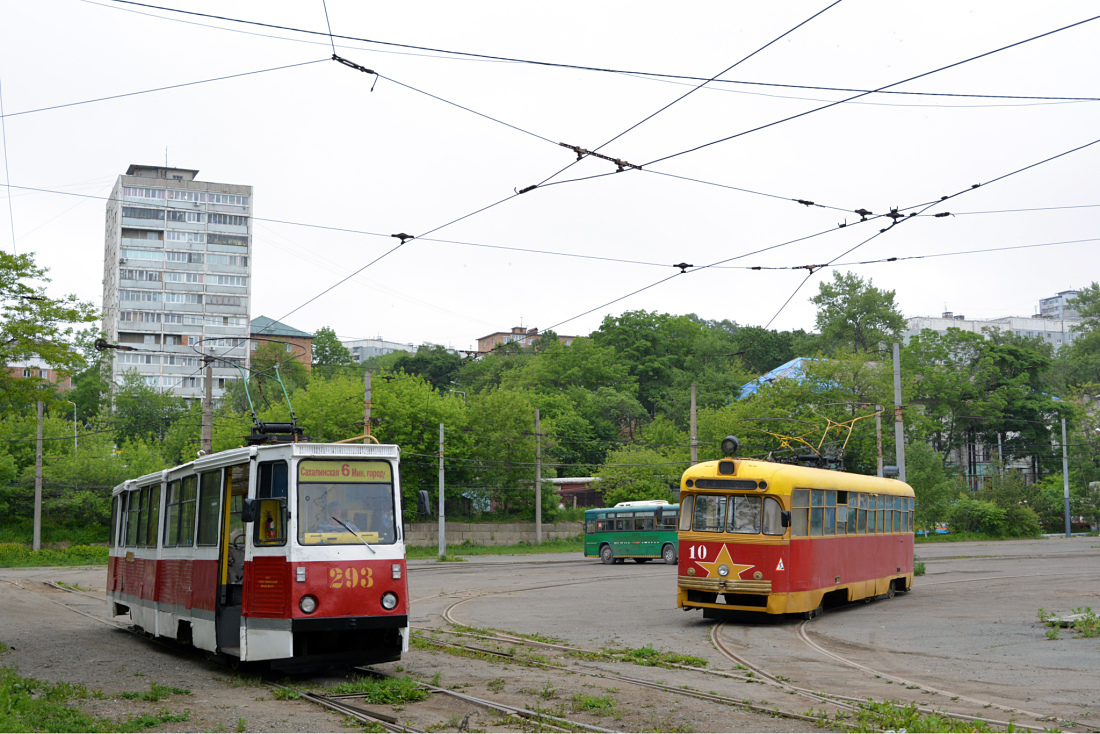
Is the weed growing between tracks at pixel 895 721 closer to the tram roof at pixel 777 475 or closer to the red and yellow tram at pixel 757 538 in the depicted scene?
the red and yellow tram at pixel 757 538

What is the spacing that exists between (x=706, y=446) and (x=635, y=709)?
5407 cm

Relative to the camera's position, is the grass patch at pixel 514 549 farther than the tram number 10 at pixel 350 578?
Yes

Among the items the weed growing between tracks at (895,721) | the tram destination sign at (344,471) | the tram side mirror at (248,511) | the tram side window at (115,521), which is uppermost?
the tram destination sign at (344,471)

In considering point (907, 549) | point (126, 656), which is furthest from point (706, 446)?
point (126, 656)

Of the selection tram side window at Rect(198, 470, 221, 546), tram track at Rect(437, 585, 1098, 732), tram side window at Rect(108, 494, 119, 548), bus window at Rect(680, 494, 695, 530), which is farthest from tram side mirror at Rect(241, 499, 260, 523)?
bus window at Rect(680, 494, 695, 530)

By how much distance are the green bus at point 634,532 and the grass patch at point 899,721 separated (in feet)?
110

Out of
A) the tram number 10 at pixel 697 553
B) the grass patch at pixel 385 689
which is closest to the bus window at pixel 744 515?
the tram number 10 at pixel 697 553

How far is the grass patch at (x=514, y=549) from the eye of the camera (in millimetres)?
51438

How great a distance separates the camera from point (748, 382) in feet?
274

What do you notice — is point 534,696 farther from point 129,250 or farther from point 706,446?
point 129,250

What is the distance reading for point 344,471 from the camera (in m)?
12.0

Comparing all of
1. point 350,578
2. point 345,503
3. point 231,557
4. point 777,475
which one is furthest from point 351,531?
point 777,475

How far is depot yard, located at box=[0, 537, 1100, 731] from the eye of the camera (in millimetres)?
9242

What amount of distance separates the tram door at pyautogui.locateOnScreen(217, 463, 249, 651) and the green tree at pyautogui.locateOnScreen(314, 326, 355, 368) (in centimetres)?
9600
